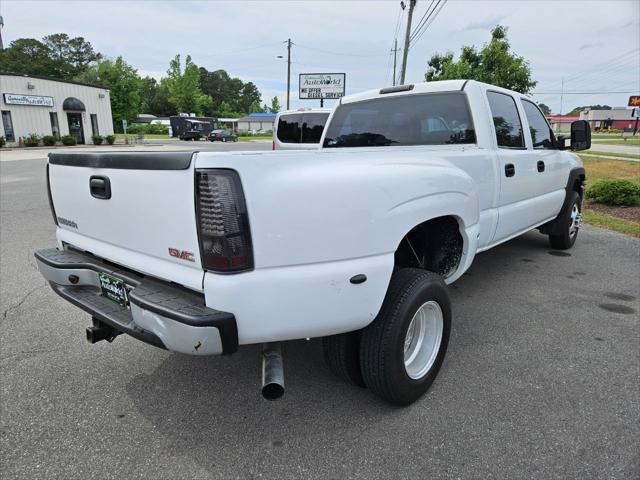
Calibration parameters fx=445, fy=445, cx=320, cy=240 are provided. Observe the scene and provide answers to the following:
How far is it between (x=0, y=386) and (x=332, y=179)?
2.51 m

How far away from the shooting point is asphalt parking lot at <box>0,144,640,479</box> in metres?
2.18

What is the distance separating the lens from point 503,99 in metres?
4.17

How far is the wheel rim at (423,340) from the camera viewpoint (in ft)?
8.89

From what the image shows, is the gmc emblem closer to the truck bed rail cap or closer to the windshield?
the truck bed rail cap

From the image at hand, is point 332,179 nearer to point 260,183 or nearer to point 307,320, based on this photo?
point 260,183

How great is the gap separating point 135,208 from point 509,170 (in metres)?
3.04

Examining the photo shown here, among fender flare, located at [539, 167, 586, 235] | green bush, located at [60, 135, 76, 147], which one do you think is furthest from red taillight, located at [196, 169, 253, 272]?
green bush, located at [60, 135, 76, 147]

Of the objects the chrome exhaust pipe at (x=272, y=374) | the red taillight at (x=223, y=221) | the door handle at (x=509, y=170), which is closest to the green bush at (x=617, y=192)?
the door handle at (x=509, y=170)

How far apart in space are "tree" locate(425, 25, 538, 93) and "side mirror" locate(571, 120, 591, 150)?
1250 cm

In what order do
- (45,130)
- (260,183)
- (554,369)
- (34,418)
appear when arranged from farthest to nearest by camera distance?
(45,130), (554,369), (34,418), (260,183)

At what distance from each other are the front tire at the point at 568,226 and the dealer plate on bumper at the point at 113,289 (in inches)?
214

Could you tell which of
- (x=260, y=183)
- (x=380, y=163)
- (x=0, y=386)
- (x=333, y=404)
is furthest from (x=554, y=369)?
(x=0, y=386)

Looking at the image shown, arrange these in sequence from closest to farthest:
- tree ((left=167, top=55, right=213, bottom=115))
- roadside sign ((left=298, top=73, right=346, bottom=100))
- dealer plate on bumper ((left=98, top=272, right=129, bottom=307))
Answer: dealer plate on bumper ((left=98, top=272, right=129, bottom=307)), roadside sign ((left=298, top=73, right=346, bottom=100)), tree ((left=167, top=55, right=213, bottom=115))

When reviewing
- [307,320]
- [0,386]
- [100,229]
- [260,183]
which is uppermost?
[260,183]
